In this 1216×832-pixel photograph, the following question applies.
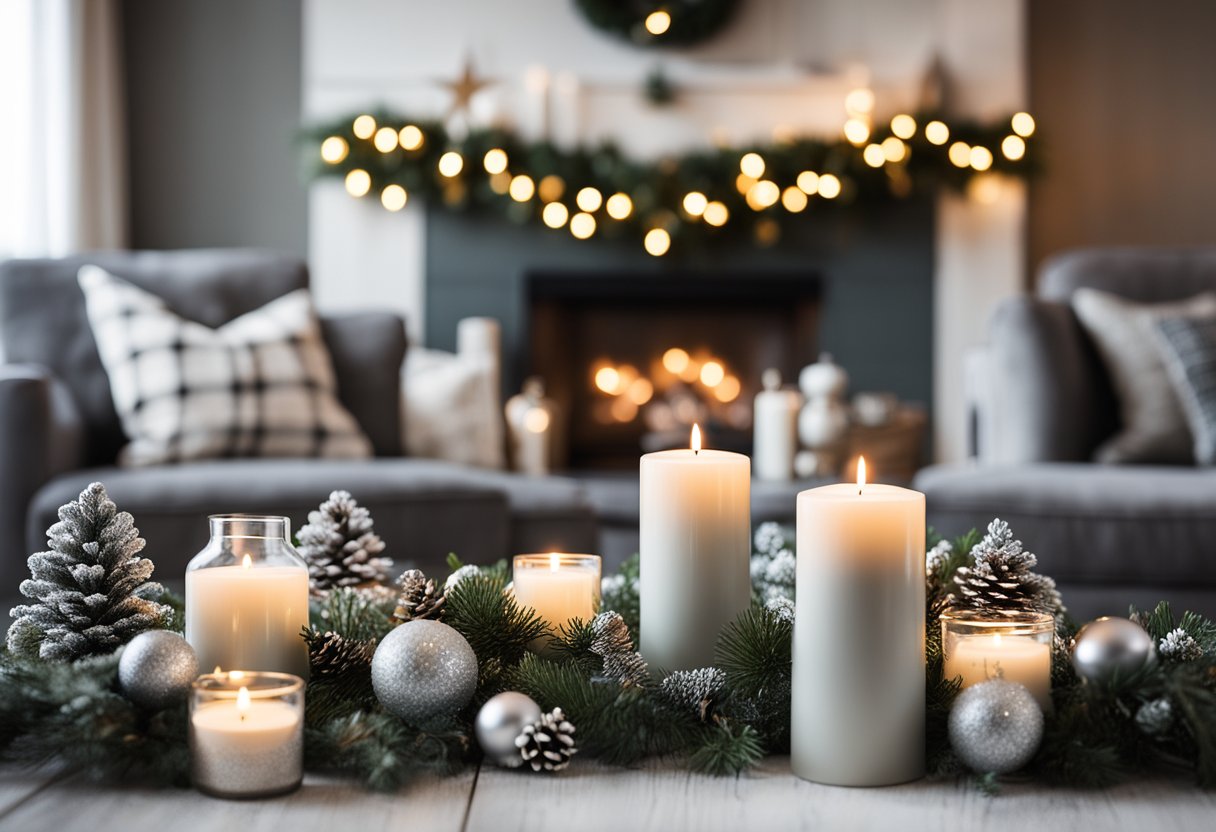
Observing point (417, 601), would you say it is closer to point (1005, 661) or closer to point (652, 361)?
point (1005, 661)

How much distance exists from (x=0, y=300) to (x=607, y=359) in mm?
2436

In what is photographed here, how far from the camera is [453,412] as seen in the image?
2711mm

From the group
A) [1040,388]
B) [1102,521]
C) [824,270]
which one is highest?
[824,270]

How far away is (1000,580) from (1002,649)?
0.12 m

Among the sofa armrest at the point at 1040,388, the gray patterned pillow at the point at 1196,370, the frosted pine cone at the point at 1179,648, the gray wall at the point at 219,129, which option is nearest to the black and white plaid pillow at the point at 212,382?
the sofa armrest at the point at 1040,388

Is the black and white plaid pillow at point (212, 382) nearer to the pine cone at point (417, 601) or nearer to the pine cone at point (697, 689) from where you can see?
the pine cone at point (417, 601)

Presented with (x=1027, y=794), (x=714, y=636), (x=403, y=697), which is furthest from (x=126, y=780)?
(x=1027, y=794)

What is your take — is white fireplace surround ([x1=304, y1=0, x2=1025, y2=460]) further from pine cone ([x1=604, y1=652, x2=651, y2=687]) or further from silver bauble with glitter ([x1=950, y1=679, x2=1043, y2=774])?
silver bauble with glitter ([x1=950, y1=679, x2=1043, y2=774])

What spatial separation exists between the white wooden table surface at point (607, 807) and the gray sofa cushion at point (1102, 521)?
4.28ft

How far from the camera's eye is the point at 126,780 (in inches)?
27.3

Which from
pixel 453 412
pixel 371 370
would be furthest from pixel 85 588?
pixel 453 412

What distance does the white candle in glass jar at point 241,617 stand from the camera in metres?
0.76

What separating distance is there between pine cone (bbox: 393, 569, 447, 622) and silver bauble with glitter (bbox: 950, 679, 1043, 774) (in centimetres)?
38

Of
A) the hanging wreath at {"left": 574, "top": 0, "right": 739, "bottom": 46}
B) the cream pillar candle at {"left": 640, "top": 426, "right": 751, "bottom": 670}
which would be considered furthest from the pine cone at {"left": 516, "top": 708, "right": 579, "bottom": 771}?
the hanging wreath at {"left": 574, "top": 0, "right": 739, "bottom": 46}
